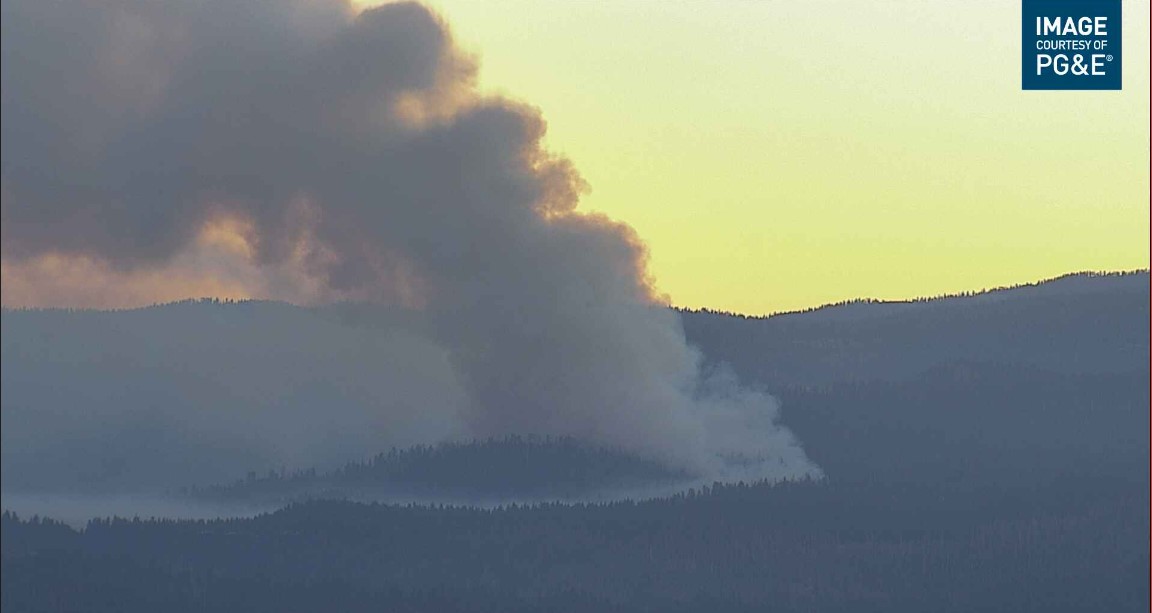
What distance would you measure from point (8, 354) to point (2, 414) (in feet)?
18.0

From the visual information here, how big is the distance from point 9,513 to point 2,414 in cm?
1173

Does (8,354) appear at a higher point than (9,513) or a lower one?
higher

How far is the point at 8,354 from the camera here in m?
188

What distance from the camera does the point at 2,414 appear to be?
18612 centimetres

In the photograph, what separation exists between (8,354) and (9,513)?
15.7 metres

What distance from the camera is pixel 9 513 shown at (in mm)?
193000
